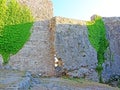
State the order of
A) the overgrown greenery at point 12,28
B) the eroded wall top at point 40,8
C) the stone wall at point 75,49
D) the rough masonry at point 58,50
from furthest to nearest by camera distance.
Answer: the eroded wall top at point 40,8 < the stone wall at point 75,49 < the rough masonry at point 58,50 < the overgrown greenery at point 12,28

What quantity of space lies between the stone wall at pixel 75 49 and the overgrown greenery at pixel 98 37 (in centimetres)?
37

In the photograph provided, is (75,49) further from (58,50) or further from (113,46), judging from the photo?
(113,46)

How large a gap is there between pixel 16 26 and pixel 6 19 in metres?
0.66

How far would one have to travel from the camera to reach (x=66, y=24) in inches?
683

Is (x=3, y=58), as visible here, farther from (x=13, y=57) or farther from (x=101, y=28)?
(x=101, y=28)

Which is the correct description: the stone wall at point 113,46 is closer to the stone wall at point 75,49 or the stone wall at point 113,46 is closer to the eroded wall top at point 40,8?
the stone wall at point 75,49

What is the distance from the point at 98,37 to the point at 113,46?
1444 millimetres

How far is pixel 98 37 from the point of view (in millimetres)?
19422

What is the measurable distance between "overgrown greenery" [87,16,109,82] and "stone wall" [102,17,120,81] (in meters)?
0.45

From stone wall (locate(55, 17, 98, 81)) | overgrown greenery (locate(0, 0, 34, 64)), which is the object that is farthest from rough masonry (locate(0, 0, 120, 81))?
overgrown greenery (locate(0, 0, 34, 64))

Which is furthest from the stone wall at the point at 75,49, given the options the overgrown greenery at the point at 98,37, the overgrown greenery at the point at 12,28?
the overgrown greenery at the point at 12,28

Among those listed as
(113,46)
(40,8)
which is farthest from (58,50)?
(113,46)

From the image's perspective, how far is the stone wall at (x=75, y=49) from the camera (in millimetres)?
16734

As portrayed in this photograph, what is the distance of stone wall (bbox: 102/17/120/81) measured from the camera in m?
19.5
